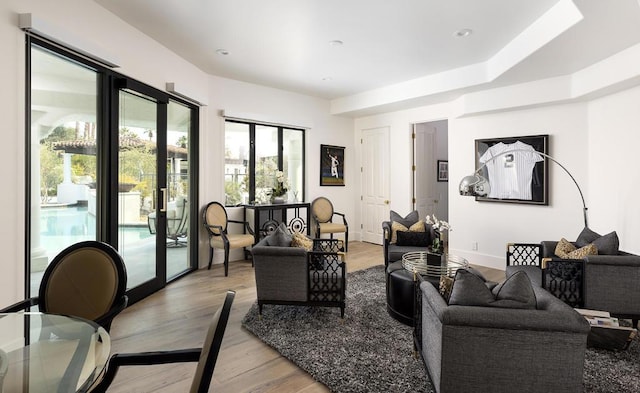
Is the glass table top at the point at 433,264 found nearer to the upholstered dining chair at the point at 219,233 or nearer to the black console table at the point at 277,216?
the upholstered dining chair at the point at 219,233

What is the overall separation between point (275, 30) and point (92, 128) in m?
2.04

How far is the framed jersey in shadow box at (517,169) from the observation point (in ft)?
15.7

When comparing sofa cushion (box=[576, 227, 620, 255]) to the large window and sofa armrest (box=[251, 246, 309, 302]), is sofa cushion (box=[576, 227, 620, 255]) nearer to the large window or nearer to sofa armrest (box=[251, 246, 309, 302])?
sofa armrest (box=[251, 246, 309, 302])

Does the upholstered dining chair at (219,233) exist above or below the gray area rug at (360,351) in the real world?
above

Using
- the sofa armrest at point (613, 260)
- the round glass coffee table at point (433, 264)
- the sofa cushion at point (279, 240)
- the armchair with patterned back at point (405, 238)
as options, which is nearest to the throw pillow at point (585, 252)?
the sofa armrest at point (613, 260)

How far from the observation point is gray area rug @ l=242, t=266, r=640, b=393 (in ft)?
7.22

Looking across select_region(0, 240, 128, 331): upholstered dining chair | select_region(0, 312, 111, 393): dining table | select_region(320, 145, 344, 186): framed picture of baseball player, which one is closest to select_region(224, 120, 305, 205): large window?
select_region(320, 145, 344, 186): framed picture of baseball player

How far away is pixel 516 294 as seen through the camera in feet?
5.85

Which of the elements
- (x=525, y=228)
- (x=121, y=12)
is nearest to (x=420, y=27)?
(x=121, y=12)

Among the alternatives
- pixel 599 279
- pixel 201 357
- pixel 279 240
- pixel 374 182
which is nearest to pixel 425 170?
pixel 374 182

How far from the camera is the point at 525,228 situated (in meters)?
4.98

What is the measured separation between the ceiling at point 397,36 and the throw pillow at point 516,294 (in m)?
2.26

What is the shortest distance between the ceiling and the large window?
3.29 ft

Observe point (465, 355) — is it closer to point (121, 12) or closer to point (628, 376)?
point (628, 376)
